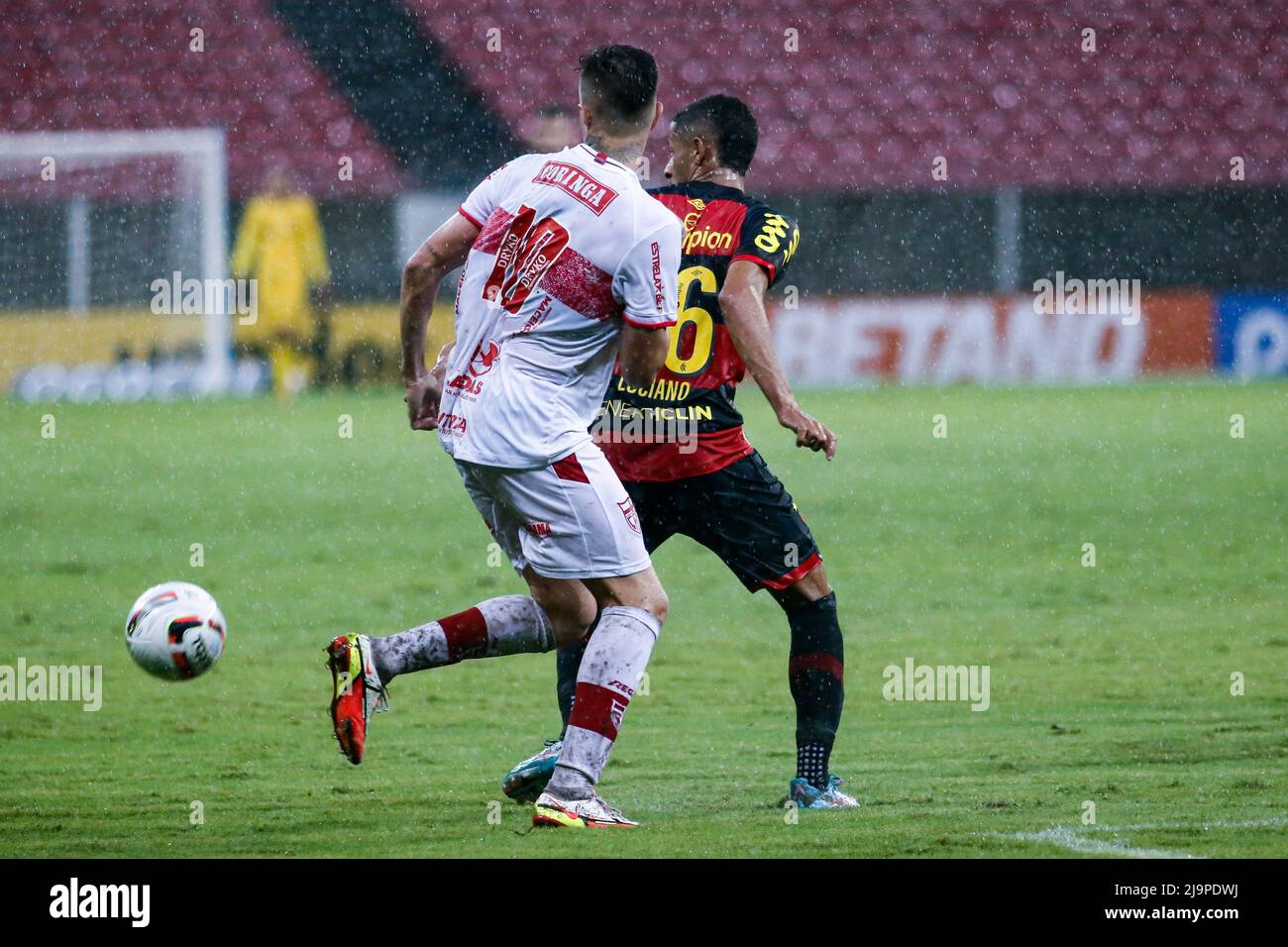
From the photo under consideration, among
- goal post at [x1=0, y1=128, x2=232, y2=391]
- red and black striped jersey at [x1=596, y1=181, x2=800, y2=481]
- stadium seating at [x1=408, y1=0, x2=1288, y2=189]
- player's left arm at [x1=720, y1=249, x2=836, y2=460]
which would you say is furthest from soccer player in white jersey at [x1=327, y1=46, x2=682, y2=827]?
stadium seating at [x1=408, y1=0, x2=1288, y2=189]

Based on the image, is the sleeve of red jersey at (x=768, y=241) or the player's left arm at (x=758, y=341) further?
the sleeve of red jersey at (x=768, y=241)

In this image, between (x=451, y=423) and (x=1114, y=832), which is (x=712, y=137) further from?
(x=1114, y=832)

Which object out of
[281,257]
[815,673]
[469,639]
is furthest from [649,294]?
[281,257]

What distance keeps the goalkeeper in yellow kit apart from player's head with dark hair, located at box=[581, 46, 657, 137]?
14.5 meters

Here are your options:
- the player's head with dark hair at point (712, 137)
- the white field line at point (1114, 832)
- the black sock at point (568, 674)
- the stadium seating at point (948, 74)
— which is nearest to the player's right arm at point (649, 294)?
the player's head with dark hair at point (712, 137)

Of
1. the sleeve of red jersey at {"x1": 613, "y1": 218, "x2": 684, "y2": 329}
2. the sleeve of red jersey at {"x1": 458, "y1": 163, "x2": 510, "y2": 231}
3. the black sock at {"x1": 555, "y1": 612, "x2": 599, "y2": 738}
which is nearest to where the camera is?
the sleeve of red jersey at {"x1": 613, "y1": 218, "x2": 684, "y2": 329}

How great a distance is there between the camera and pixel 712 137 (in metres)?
5.40

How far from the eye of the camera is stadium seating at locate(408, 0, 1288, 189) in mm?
23172

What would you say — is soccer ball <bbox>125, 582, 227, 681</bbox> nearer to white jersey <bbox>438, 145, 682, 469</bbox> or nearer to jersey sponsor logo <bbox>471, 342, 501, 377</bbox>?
white jersey <bbox>438, 145, 682, 469</bbox>

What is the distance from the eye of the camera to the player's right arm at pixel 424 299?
4.75m

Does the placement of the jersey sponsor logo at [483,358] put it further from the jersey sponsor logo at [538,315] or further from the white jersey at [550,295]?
the jersey sponsor logo at [538,315]

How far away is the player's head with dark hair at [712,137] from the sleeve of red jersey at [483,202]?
0.80 meters

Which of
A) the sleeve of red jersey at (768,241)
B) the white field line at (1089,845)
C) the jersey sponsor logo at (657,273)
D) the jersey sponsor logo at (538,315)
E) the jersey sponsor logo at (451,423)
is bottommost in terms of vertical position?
the white field line at (1089,845)
